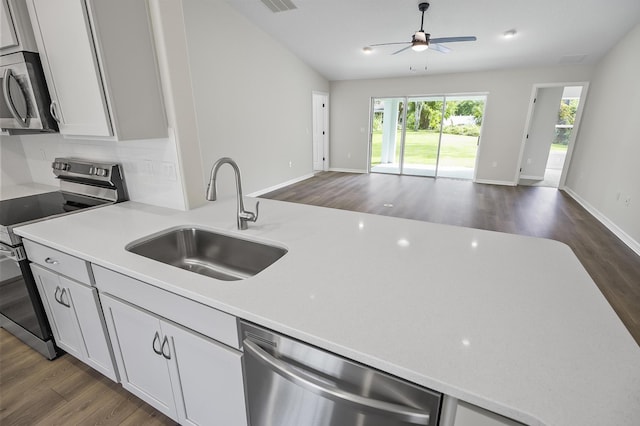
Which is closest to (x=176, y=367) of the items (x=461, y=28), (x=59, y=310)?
(x=59, y=310)

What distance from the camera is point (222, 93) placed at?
4.45 m

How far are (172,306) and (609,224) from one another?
5.52m

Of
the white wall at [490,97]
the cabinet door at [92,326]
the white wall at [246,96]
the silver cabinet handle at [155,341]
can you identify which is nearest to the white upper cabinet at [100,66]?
the cabinet door at [92,326]

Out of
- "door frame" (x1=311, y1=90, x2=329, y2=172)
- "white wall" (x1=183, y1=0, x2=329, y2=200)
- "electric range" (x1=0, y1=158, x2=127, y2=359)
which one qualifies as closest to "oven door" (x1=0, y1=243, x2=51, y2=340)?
"electric range" (x1=0, y1=158, x2=127, y2=359)

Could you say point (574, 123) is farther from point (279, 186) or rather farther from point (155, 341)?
point (155, 341)

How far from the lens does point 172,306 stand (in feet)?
3.51

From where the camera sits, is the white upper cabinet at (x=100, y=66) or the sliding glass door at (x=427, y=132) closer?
the white upper cabinet at (x=100, y=66)

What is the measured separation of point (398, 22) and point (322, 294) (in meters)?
4.69

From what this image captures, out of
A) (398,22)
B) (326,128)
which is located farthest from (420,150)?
(398,22)

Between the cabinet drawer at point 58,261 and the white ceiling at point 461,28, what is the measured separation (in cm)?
412

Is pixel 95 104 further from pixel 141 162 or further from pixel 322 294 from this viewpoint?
pixel 322 294

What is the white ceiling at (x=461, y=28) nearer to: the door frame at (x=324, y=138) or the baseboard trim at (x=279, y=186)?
the door frame at (x=324, y=138)

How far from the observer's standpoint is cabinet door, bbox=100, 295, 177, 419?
47.3 inches

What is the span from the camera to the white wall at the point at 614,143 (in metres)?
3.70
